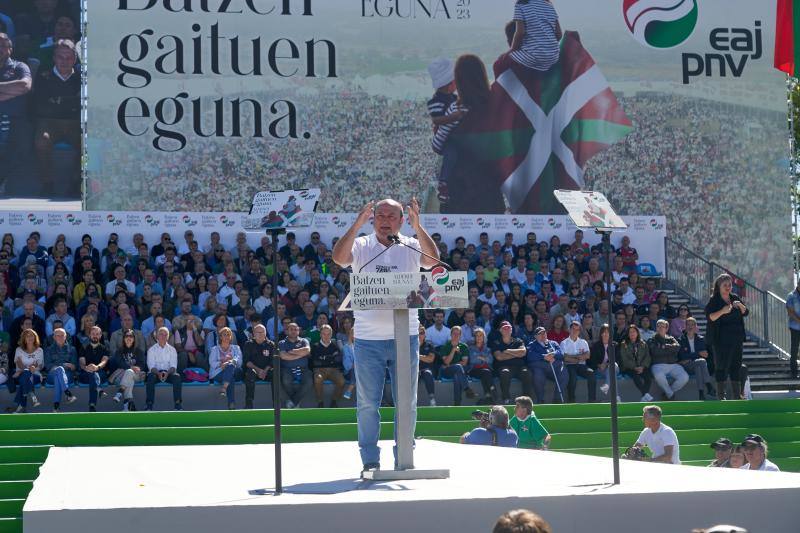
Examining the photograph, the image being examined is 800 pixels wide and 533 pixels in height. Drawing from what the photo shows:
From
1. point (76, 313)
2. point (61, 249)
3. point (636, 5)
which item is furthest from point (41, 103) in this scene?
point (636, 5)

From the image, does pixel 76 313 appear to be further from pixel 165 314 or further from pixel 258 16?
pixel 258 16

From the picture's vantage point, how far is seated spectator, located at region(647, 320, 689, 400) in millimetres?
15375

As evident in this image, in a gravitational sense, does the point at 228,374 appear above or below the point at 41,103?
below

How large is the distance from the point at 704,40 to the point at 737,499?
58.9 feet

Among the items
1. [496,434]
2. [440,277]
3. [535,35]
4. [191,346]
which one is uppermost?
[535,35]

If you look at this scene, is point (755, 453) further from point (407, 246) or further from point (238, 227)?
point (238, 227)

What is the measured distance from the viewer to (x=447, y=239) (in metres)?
19.9

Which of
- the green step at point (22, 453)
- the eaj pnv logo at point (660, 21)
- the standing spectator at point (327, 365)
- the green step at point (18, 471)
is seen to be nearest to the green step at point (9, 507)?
the green step at point (18, 471)

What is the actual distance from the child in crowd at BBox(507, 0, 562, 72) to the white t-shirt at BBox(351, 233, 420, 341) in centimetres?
1539

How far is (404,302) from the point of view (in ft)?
20.8

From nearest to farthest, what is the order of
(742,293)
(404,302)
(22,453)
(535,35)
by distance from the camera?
(404,302)
(22,453)
(742,293)
(535,35)

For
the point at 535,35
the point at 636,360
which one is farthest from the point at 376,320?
the point at 535,35

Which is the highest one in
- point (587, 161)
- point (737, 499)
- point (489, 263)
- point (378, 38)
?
point (378, 38)

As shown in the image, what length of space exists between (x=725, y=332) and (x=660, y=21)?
33.3 ft
